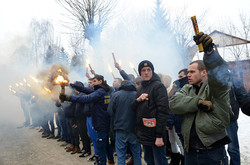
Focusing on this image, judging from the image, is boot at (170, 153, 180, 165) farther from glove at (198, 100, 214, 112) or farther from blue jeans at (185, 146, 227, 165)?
glove at (198, 100, 214, 112)

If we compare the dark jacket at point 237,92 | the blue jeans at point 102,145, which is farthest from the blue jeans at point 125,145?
the dark jacket at point 237,92

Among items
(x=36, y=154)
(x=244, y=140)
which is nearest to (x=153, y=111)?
(x=244, y=140)

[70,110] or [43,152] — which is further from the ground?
[70,110]

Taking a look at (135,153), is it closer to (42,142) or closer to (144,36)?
(42,142)

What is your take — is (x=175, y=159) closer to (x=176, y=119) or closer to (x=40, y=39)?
(x=176, y=119)

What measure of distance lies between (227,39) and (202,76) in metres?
17.7

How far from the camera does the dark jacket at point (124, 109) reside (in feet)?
11.2

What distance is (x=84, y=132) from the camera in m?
5.34

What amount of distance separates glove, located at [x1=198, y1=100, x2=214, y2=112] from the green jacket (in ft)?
0.14

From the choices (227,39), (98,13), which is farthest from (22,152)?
(227,39)

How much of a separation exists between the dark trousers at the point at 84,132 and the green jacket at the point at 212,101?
12.4 feet

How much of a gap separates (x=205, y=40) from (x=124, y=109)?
224 cm

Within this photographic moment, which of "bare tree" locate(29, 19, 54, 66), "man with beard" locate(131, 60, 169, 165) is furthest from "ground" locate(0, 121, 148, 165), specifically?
"bare tree" locate(29, 19, 54, 66)

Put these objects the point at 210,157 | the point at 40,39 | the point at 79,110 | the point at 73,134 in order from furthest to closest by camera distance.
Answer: the point at 40,39
the point at 73,134
the point at 79,110
the point at 210,157
